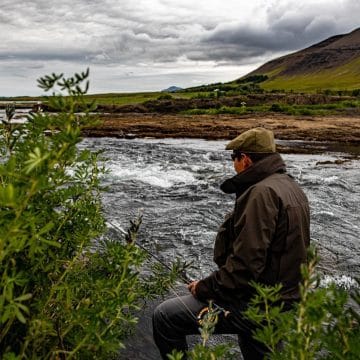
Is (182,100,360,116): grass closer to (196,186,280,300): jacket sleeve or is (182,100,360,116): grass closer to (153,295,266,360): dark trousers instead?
(153,295,266,360): dark trousers

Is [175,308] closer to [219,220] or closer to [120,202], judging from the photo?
[219,220]

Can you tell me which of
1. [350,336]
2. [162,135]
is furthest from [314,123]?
[350,336]

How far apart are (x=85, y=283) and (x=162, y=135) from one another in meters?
34.6

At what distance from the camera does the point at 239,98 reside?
71875 millimetres

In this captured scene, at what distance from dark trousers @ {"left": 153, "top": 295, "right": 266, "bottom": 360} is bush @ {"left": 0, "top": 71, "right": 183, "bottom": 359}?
105 centimetres

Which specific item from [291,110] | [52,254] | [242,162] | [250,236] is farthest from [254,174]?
[291,110]

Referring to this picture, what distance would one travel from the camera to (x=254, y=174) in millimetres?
4391

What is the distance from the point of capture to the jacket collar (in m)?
4.39

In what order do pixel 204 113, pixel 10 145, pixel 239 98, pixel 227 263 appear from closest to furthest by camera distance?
pixel 10 145 → pixel 227 263 → pixel 204 113 → pixel 239 98

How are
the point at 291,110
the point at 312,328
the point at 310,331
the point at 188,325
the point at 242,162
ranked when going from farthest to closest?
the point at 291,110, the point at 188,325, the point at 242,162, the point at 310,331, the point at 312,328

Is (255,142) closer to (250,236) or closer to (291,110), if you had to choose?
(250,236)

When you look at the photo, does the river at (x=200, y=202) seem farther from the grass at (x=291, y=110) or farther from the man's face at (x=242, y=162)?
the grass at (x=291, y=110)

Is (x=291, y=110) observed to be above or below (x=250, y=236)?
below

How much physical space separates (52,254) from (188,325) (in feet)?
7.14
